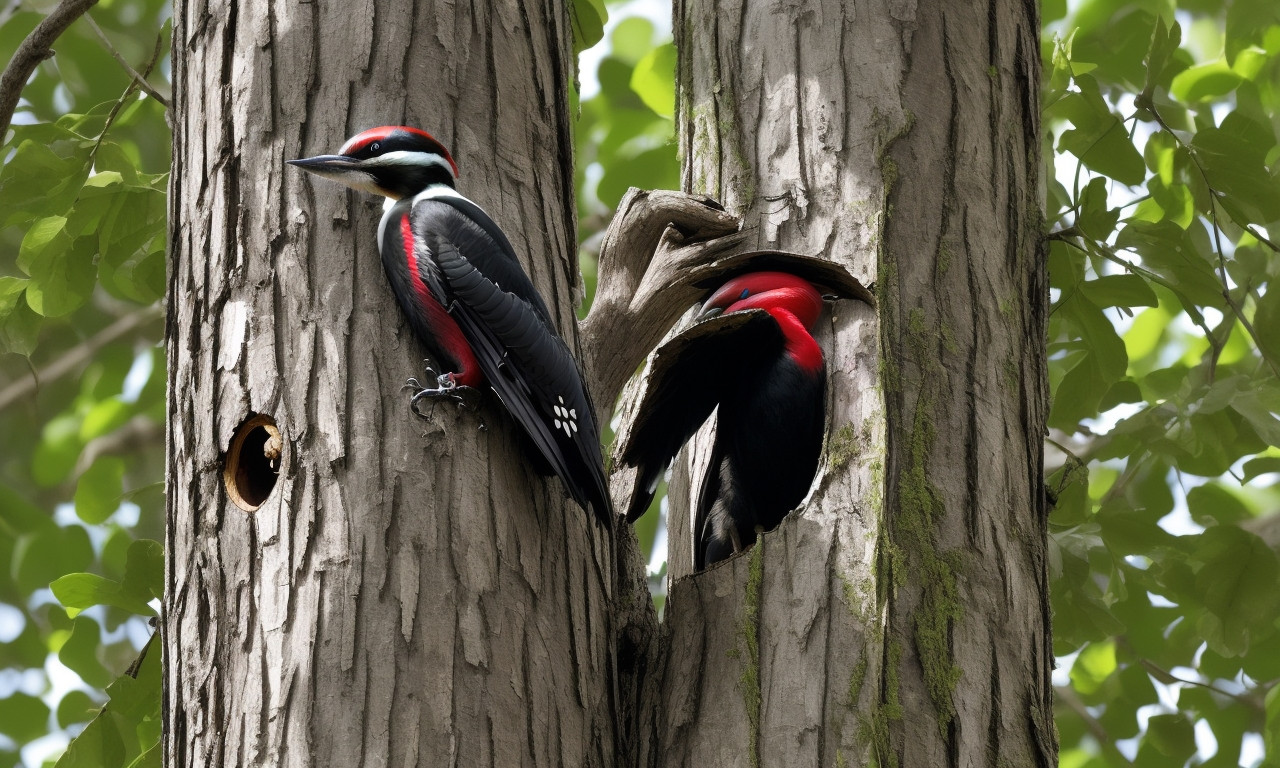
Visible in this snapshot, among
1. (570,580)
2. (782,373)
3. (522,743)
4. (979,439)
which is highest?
(782,373)

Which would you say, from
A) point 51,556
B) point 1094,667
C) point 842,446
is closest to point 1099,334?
point 842,446

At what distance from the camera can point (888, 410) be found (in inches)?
88.3

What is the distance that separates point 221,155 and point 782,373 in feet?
3.80

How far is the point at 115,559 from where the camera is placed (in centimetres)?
354

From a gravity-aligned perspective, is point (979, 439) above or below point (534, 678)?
above

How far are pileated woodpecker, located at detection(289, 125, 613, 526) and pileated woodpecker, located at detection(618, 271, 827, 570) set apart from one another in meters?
0.43

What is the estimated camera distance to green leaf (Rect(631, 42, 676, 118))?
3.65 metres

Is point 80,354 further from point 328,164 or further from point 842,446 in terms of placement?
point 842,446

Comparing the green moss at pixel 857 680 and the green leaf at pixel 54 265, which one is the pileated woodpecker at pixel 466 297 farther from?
the green leaf at pixel 54 265

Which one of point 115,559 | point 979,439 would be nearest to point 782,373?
point 979,439

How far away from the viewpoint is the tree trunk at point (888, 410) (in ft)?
6.41

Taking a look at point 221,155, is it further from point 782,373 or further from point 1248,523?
point 1248,523

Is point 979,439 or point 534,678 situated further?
point 979,439

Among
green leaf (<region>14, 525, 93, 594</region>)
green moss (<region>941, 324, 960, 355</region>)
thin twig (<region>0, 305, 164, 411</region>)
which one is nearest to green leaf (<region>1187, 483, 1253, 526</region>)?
green moss (<region>941, 324, 960, 355</region>)
